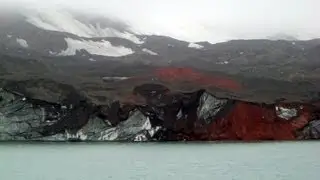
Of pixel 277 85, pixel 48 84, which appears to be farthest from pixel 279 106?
pixel 48 84

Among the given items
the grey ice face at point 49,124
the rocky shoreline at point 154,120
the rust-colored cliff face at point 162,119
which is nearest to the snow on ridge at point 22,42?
the rust-colored cliff face at point 162,119

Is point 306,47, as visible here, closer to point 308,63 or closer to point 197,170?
point 308,63

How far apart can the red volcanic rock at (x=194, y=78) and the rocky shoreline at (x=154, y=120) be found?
23.8 meters

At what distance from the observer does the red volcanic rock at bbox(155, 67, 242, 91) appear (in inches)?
6191

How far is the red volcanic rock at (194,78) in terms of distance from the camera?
157250 mm

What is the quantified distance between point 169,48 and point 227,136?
7864cm

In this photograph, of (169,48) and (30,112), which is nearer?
(30,112)

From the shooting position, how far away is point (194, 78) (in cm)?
16025

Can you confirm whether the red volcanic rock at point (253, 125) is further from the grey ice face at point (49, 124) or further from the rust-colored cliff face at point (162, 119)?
the grey ice face at point (49, 124)

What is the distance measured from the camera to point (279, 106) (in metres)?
136

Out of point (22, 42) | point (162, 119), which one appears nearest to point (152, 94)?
point (162, 119)

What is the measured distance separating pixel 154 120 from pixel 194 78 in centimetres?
3698

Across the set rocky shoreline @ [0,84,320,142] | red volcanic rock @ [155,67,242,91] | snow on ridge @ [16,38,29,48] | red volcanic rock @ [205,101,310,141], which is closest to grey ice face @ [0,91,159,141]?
rocky shoreline @ [0,84,320,142]

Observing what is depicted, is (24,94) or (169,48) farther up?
(169,48)
